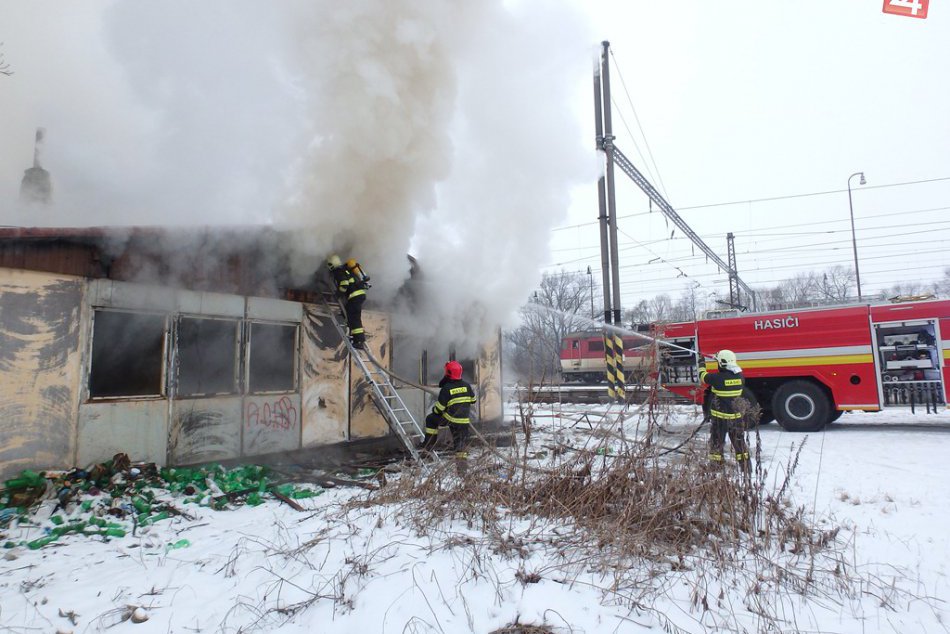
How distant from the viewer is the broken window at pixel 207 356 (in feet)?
20.3

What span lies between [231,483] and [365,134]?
4.98 metres

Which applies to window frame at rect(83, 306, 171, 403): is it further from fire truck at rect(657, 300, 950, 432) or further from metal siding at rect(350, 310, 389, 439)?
fire truck at rect(657, 300, 950, 432)

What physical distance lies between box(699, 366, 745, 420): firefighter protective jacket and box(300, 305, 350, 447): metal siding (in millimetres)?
5082

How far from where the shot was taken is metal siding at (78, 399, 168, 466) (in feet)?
16.8

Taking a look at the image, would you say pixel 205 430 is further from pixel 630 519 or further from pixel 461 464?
pixel 630 519

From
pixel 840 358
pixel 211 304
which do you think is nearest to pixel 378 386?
pixel 211 304

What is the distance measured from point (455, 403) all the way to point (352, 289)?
2443 millimetres

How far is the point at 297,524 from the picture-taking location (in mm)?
4520

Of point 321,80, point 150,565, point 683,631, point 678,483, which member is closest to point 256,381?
point 150,565

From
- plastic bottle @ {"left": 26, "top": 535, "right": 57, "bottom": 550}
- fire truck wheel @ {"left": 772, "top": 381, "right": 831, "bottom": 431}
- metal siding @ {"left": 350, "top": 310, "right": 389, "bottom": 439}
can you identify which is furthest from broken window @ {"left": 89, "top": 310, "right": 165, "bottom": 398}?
fire truck wheel @ {"left": 772, "top": 381, "right": 831, "bottom": 431}

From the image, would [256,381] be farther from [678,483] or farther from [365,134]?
[678,483]

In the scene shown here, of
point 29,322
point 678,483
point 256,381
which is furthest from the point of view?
point 256,381

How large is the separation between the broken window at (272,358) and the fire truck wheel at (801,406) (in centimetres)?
903

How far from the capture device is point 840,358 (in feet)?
31.9
